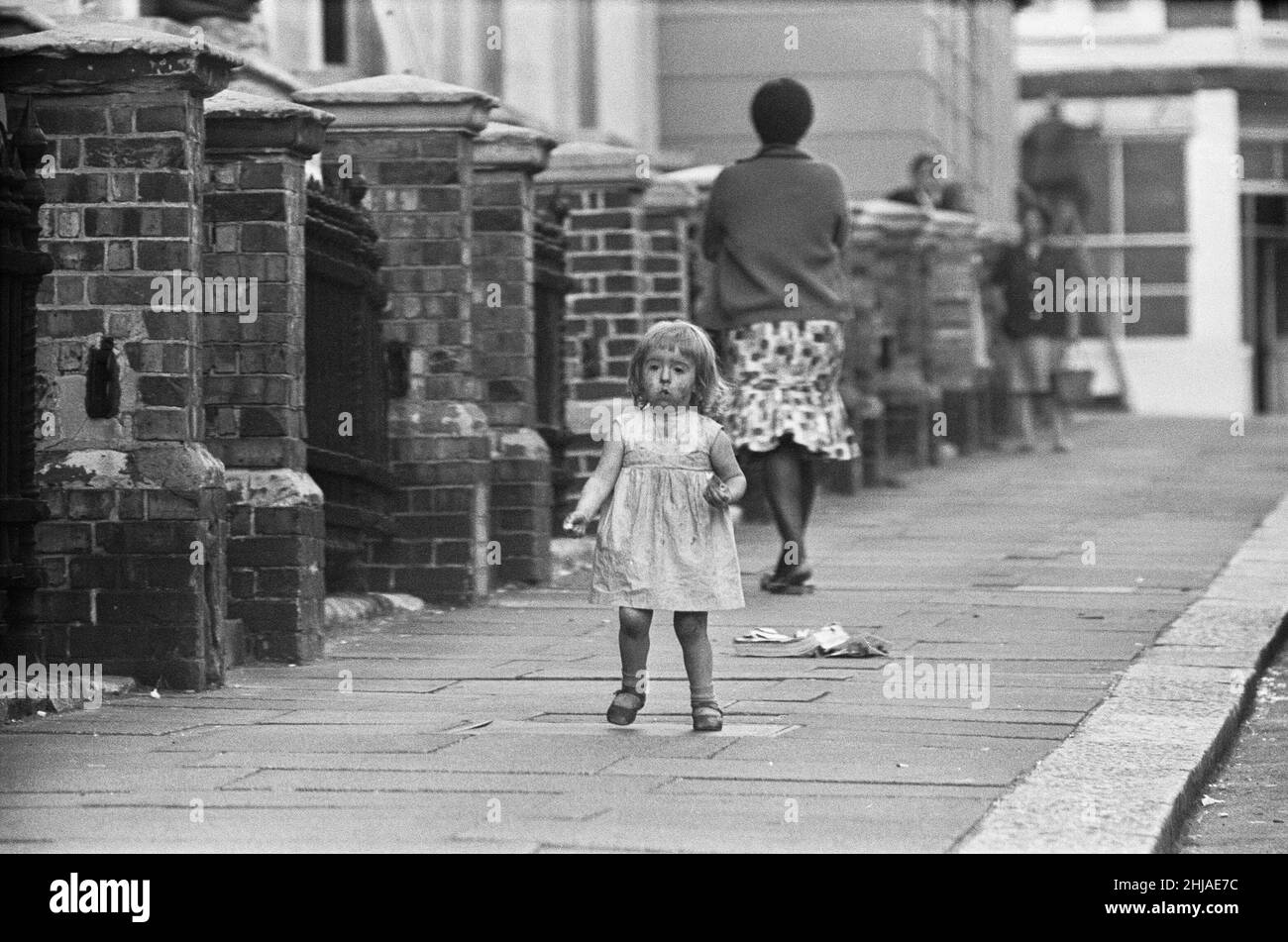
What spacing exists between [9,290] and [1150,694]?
3.32 meters

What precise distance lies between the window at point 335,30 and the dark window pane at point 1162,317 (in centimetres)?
1834

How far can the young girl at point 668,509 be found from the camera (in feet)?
23.8

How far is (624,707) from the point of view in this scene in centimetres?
714

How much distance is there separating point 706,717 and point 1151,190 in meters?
29.7

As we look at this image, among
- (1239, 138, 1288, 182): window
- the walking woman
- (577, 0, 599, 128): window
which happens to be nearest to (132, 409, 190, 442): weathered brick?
the walking woman

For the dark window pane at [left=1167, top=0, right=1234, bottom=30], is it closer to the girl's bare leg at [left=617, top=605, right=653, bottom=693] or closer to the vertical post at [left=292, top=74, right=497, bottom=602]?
the vertical post at [left=292, top=74, right=497, bottom=602]

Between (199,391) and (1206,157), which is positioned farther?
(1206,157)

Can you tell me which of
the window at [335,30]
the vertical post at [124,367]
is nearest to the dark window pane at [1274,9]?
the window at [335,30]

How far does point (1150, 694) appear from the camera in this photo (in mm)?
7727

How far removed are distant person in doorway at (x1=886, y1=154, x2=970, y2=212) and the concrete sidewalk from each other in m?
9.15

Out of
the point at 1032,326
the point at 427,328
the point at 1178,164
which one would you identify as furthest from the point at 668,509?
the point at 1178,164

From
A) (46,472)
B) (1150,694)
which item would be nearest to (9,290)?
(46,472)

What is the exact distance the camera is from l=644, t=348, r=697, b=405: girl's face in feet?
24.2
